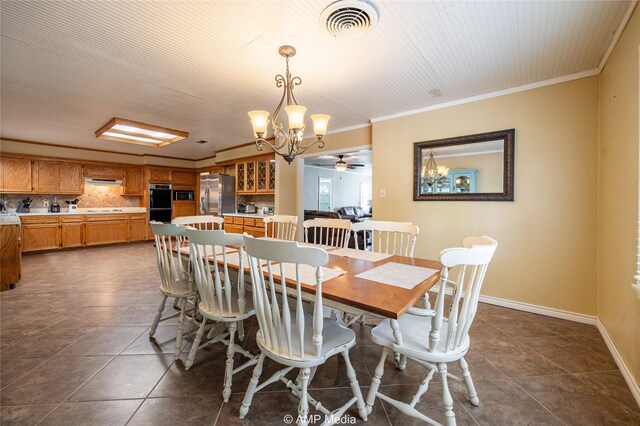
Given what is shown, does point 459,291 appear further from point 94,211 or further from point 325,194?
point 325,194

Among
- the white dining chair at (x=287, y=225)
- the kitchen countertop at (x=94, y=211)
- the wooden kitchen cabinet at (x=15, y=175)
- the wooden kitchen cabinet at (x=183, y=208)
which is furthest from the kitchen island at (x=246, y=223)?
the wooden kitchen cabinet at (x=15, y=175)

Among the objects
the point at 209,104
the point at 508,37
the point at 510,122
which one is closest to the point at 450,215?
the point at 510,122

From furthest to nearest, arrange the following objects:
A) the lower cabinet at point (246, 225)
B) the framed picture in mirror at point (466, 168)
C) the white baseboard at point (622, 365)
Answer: the lower cabinet at point (246, 225) < the framed picture in mirror at point (466, 168) < the white baseboard at point (622, 365)

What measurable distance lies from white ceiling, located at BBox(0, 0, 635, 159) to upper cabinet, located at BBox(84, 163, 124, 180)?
3150 millimetres

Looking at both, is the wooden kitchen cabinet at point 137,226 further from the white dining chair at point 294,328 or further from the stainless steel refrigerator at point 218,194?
the white dining chair at point 294,328

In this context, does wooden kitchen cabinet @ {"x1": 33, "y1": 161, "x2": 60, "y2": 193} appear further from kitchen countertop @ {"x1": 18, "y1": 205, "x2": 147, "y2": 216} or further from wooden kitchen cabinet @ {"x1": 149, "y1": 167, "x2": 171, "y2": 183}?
wooden kitchen cabinet @ {"x1": 149, "y1": 167, "x2": 171, "y2": 183}

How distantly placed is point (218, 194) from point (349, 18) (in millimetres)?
5093

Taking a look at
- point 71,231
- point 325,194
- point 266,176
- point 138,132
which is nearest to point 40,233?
point 71,231

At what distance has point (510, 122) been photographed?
294 cm

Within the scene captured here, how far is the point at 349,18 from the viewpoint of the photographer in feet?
5.83

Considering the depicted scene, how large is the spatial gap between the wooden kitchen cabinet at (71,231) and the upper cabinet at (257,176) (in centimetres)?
368

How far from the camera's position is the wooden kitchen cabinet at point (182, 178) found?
7.69 meters

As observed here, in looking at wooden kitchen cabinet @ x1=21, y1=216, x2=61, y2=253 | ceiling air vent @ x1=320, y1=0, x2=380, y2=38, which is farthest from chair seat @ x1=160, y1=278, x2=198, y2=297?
wooden kitchen cabinet @ x1=21, y1=216, x2=61, y2=253

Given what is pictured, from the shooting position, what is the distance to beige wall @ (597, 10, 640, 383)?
175 cm
